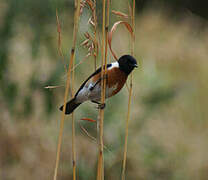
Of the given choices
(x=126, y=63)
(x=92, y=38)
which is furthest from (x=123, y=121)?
(x=92, y=38)

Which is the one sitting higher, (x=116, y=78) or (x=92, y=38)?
(x=92, y=38)

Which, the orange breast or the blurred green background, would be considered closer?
the orange breast

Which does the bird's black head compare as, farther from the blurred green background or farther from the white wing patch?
the blurred green background

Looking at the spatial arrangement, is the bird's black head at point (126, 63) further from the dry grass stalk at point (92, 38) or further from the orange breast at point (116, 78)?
the dry grass stalk at point (92, 38)

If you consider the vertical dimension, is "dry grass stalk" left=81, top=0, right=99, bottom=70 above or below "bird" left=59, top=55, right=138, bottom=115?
above

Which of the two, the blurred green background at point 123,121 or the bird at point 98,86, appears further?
the blurred green background at point 123,121

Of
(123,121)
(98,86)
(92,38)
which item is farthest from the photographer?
(123,121)

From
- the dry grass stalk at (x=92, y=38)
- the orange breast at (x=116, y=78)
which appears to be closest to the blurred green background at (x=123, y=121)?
the orange breast at (x=116, y=78)

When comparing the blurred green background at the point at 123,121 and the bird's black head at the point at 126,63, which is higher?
the bird's black head at the point at 126,63

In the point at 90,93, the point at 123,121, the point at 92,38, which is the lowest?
the point at 123,121

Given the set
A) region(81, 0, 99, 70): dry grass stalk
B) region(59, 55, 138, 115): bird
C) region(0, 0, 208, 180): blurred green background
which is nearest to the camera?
region(81, 0, 99, 70): dry grass stalk

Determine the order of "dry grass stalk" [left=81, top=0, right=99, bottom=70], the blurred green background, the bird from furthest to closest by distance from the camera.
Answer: the blurred green background, the bird, "dry grass stalk" [left=81, top=0, right=99, bottom=70]

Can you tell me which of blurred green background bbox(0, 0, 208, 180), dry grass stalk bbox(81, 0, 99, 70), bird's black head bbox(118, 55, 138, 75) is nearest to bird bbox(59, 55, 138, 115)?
bird's black head bbox(118, 55, 138, 75)

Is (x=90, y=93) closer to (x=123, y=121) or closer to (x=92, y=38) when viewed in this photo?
(x=92, y=38)
